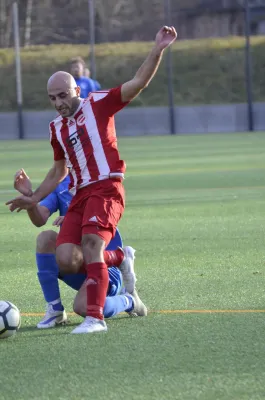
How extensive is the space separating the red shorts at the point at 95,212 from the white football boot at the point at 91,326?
1.60 ft

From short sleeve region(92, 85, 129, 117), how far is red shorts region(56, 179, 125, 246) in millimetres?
436

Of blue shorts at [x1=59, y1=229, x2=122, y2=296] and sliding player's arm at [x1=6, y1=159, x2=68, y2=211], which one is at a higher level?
sliding player's arm at [x1=6, y1=159, x2=68, y2=211]

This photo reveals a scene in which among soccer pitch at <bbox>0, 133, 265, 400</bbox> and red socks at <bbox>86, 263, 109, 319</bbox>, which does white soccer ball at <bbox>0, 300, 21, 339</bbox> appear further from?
red socks at <bbox>86, 263, 109, 319</bbox>

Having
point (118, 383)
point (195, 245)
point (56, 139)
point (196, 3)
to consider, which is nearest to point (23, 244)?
point (195, 245)

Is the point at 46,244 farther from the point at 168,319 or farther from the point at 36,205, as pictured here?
the point at 168,319

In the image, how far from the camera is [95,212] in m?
6.58

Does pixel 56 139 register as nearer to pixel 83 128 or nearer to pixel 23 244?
pixel 83 128

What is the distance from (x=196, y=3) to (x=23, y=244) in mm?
58675

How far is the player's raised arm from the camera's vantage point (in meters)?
6.50

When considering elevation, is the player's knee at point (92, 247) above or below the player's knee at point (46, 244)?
above

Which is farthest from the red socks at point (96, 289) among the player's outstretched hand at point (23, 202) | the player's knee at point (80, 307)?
the player's outstretched hand at point (23, 202)

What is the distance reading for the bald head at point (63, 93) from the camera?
21.8 ft

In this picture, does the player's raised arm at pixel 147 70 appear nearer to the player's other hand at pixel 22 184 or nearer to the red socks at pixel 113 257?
the player's other hand at pixel 22 184

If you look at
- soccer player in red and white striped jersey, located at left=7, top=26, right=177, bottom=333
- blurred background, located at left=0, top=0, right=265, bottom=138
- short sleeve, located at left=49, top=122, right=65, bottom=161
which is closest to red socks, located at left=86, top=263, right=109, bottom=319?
soccer player in red and white striped jersey, located at left=7, top=26, right=177, bottom=333
